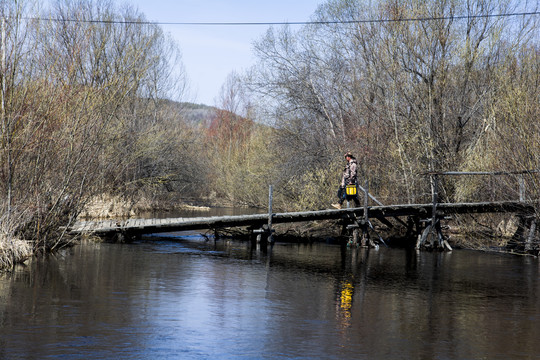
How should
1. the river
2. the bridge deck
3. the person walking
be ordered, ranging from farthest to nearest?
the person walking < the bridge deck < the river

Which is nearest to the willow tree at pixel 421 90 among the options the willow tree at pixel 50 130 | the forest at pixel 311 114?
the forest at pixel 311 114

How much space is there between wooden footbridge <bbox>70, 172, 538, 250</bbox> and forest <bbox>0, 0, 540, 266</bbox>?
894 millimetres

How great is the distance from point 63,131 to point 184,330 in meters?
7.38

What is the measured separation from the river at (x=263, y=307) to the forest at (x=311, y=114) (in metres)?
2.18

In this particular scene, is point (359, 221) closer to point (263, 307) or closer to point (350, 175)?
point (350, 175)

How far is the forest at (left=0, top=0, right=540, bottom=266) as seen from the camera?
14.6 m

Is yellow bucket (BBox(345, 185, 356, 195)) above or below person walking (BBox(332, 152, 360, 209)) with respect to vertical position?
below

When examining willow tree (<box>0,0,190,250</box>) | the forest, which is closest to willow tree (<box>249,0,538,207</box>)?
the forest

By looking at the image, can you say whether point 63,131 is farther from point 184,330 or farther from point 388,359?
point 388,359

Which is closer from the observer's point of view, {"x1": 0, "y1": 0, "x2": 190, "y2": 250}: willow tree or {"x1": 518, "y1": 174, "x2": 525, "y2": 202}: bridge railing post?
{"x1": 0, "y1": 0, "x2": 190, "y2": 250}: willow tree

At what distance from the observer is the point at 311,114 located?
93.7 ft

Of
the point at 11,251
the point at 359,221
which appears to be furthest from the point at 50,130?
the point at 359,221

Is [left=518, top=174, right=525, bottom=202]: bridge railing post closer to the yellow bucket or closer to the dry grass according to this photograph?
the yellow bucket

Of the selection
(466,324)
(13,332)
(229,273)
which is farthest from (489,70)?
(13,332)
